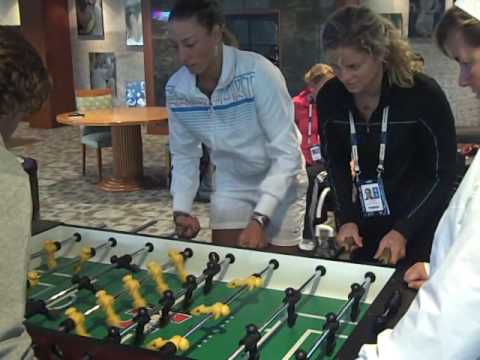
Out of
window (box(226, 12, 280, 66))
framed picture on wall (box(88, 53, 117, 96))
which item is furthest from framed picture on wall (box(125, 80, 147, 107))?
window (box(226, 12, 280, 66))

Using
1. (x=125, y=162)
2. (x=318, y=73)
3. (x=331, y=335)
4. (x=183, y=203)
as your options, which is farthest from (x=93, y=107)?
(x=331, y=335)

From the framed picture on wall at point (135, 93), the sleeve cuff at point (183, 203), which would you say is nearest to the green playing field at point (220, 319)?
the sleeve cuff at point (183, 203)

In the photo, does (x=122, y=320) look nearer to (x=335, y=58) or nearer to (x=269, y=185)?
(x=269, y=185)

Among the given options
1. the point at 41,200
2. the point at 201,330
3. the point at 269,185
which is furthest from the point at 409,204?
the point at 41,200

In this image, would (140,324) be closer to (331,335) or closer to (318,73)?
(331,335)

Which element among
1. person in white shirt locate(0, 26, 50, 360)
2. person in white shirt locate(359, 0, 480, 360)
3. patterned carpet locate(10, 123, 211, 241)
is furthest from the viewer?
patterned carpet locate(10, 123, 211, 241)

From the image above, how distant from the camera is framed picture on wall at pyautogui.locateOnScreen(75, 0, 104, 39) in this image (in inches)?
393

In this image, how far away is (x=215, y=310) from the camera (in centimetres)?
168

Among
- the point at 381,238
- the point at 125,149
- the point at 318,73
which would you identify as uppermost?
the point at 318,73

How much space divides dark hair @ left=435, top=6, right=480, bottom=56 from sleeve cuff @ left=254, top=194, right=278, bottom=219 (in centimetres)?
99

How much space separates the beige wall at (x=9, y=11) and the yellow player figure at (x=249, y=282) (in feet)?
32.6

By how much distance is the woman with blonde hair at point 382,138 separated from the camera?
7.04 feet

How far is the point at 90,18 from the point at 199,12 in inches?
328

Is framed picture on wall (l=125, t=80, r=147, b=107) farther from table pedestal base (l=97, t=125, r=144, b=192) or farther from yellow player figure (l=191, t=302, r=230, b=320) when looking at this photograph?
yellow player figure (l=191, t=302, r=230, b=320)
